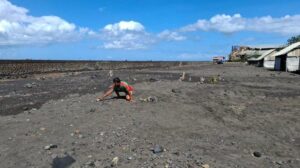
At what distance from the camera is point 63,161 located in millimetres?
9094

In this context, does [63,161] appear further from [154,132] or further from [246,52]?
[246,52]

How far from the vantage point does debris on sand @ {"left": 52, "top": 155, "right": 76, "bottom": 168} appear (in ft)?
29.2

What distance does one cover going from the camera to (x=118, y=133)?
36.8 feet

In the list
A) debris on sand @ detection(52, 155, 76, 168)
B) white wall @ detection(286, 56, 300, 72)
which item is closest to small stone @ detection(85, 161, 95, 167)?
debris on sand @ detection(52, 155, 76, 168)

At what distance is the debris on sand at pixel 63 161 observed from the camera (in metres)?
8.91

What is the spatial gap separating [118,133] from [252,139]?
13.7 ft

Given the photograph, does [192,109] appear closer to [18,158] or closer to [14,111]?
[14,111]

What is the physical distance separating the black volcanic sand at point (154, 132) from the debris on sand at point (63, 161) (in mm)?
23

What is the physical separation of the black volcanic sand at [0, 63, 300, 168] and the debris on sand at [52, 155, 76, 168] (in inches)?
0.9

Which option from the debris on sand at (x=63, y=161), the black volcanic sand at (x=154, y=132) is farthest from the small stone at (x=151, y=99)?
the debris on sand at (x=63, y=161)

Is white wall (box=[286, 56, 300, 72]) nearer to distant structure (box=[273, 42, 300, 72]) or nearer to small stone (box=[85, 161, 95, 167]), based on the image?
distant structure (box=[273, 42, 300, 72])

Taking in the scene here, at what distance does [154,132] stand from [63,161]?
334 centimetres

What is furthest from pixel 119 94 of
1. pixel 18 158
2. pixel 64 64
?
pixel 64 64

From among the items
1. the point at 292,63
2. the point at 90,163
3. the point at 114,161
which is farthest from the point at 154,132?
the point at 292,63
